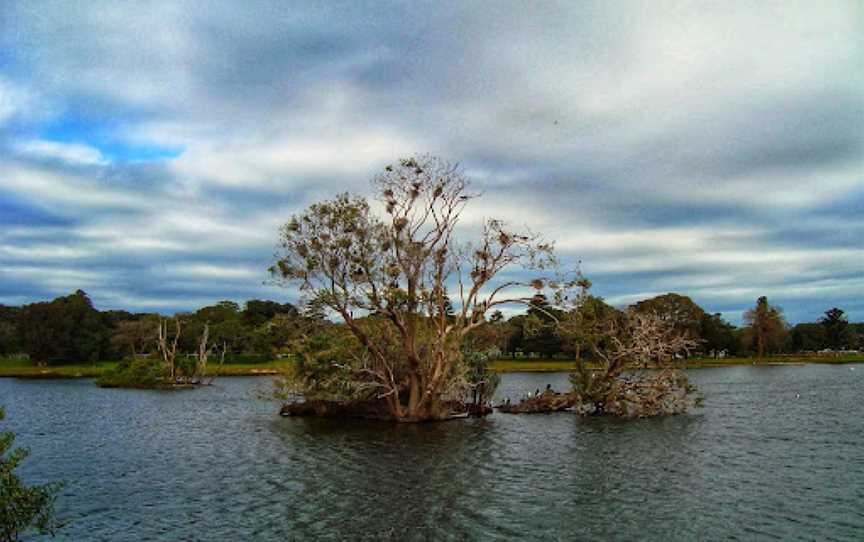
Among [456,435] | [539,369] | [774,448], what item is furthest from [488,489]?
[539,369]

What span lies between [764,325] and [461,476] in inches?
6273

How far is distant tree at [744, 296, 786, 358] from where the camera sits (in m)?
163

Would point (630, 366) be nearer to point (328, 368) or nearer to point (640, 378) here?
point (640, 378)

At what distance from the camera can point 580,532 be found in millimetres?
20656

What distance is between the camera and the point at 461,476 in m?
29.4

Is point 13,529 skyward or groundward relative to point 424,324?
groundward

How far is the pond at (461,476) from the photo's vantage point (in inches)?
846

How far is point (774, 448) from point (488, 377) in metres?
23.4

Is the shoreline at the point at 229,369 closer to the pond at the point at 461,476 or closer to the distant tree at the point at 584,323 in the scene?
the distant tree at the point at 584,323

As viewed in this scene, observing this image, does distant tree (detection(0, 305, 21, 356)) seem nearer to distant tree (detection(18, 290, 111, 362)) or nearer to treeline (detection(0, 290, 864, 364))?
treeline (detection(0, 290, 864, 364))

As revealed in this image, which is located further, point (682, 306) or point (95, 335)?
point (682, 306)

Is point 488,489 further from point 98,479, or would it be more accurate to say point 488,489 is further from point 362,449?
point 98,479

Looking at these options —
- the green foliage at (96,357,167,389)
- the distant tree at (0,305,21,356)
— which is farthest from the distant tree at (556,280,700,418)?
the distant tree at (0,305,21,356)

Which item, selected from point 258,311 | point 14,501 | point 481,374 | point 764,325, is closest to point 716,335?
point 764,325
